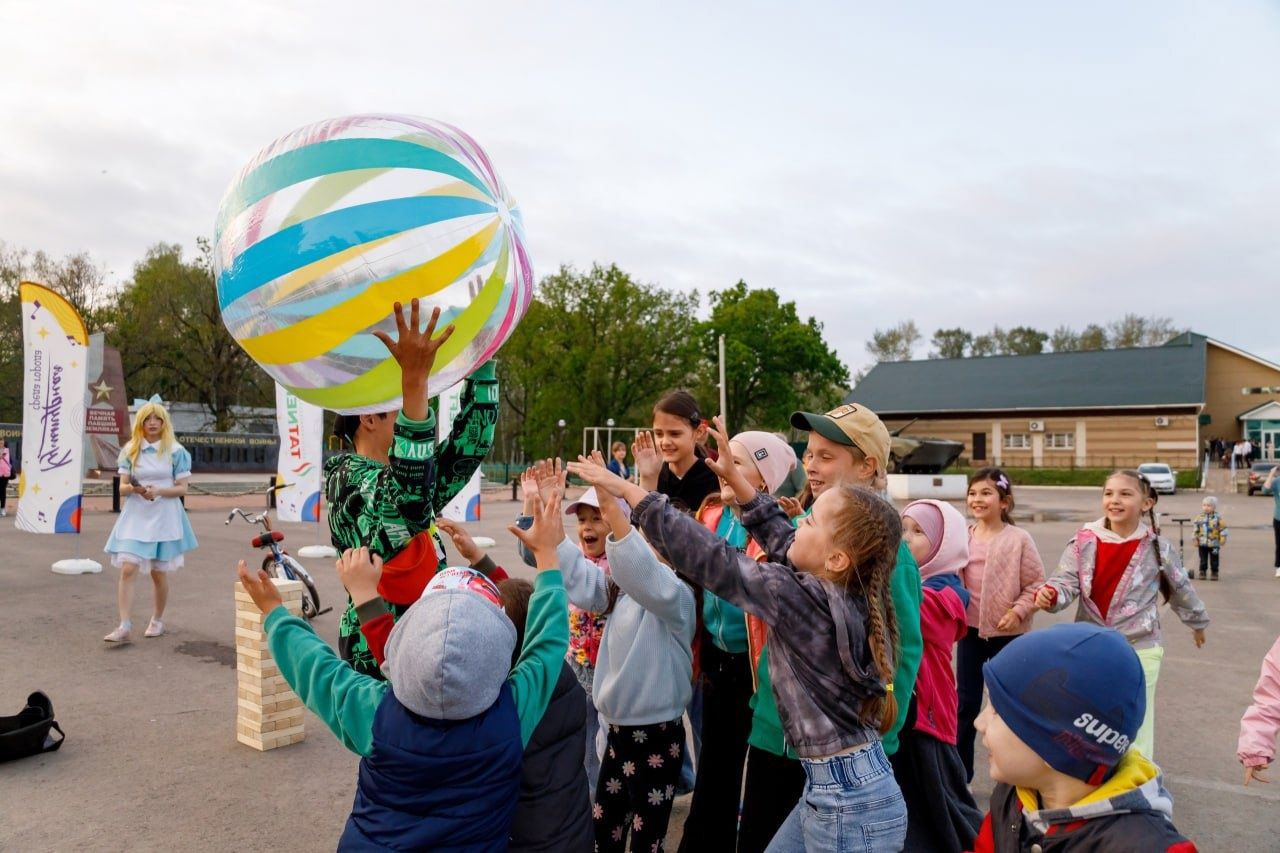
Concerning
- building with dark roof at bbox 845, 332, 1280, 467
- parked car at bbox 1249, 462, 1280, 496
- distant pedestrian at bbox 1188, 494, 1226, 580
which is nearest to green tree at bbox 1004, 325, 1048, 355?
building with dark roof at bbox 845, 332, 1280, 467

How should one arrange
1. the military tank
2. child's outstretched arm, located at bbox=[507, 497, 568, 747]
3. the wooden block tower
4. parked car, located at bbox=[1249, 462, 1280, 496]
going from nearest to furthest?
child's outstretched arm, located at bbox=[507, 497, 568, 747] → the wooden block tower → parked car, located at bbox=[1249, 462, 1280, 496] → the military tank

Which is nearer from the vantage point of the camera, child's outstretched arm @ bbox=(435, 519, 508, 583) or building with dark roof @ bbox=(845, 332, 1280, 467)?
child's outstretched arm @ bbox=(435, 519, 508, 583)

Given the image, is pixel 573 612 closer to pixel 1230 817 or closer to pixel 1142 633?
pixel 1142 633

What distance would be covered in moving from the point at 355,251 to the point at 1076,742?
6.96 feet

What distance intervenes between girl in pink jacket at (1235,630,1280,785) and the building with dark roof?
4565 cm

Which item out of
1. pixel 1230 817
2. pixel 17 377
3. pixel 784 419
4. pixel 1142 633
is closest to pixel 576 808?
pixel 1142 633

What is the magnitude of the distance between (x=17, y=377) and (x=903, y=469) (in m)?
40.6

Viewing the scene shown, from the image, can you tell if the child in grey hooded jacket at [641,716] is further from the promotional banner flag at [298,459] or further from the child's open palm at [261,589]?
the promotional banner flag at [298,459]

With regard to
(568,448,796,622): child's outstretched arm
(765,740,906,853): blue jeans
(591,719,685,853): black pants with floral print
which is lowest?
(591,719,685,853): black pants with floral print

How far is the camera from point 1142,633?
415 cm

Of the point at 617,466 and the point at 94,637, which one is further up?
the point at 617,466

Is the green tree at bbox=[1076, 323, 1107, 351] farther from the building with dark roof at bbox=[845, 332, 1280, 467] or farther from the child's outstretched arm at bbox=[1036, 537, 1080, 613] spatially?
the child's outstretched arm at bbox=[1036, 537, 1080, 613]

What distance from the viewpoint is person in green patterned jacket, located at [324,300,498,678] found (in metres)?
2.23

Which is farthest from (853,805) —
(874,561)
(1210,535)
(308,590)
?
(1210,535)
